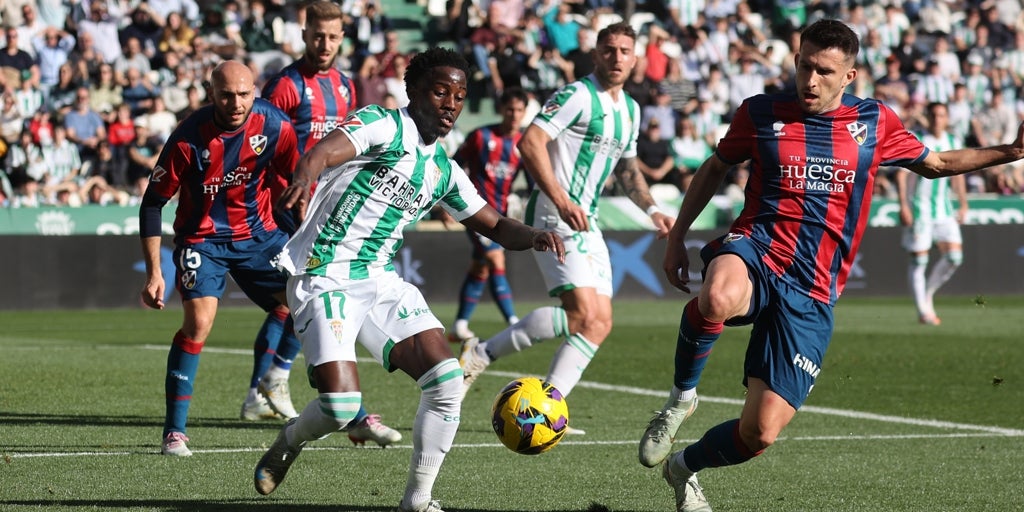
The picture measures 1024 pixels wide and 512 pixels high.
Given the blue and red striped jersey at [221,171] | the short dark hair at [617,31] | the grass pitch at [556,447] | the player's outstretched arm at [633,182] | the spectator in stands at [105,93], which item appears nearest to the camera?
the grass pitch at [556,447]

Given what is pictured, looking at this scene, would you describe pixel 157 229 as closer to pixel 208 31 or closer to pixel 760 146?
pixel 760 146

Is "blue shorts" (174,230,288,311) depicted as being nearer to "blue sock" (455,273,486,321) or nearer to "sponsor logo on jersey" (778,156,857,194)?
"sponsor logo on jersey" (778,156,857,194)

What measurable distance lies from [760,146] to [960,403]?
15.7ft

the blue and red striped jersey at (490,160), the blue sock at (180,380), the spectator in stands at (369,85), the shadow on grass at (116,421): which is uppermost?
the blue sock at (180,380)

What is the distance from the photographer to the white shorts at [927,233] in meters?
18.0

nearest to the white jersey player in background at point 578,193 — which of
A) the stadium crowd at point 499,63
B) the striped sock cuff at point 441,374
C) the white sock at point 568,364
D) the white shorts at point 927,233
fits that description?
the white sock at point 568,364

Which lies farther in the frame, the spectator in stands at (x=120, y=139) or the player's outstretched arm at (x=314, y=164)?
the spectator in stands at (x=120, y=139)

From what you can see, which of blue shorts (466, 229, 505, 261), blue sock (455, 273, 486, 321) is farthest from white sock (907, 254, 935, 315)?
blue sock (455, 273, 486, 321)

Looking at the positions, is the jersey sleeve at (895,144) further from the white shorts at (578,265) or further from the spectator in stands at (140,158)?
the spectator in stands at (140,158)

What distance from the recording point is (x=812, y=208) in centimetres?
595

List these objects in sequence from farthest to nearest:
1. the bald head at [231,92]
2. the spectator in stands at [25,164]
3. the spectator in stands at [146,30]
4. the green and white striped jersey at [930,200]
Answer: the spectator in stands at [146,30] < the spectator in stands at [25,164] < the green and white striped jersey at [930,200] < the bald head at [231,92]

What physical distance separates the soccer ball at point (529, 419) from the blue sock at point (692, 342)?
1.74 ft

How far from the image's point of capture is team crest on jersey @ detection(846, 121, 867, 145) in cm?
600

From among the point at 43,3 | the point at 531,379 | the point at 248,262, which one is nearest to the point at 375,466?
the point at 531,379
